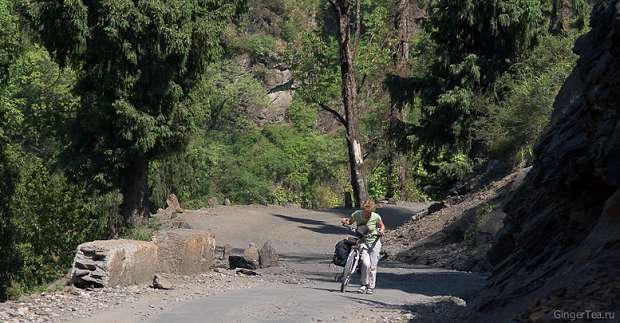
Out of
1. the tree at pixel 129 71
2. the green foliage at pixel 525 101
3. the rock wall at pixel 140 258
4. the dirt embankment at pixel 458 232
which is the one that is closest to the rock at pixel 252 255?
the rock wall at pixel 140 258

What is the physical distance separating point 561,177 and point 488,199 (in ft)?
55.1

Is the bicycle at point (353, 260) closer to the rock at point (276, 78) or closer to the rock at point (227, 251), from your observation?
the rock at point (227, 251)

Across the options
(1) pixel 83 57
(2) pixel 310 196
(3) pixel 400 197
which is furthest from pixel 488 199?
(2) pixel 310 196

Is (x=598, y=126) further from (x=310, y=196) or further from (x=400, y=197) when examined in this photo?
(x=310, y=196)

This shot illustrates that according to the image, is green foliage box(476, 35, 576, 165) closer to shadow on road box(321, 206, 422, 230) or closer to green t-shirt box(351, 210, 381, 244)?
shadow on road box(321, 206, 422, 230)

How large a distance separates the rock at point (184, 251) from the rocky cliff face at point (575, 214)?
25.5ft

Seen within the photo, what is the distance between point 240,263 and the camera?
23.7 metres

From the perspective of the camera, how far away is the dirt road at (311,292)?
15.1 m

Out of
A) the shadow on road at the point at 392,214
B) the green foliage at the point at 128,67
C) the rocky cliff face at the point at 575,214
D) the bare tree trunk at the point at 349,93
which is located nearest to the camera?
the rocky cliff face at the point at 575,214

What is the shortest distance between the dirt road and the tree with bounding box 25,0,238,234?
16.6 ft

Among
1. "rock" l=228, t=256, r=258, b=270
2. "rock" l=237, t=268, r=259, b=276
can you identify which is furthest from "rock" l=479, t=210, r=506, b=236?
"rock" l=237, t=268, r=259, b=276

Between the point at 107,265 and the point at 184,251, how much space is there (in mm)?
3192

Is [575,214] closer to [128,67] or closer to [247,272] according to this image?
[247,272]

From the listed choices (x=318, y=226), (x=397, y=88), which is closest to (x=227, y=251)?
(x=397, y=88)
